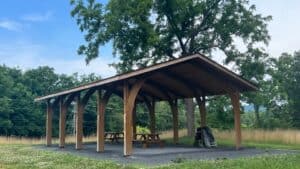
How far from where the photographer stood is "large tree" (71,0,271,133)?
26.0m

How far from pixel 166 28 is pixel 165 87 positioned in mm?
8645

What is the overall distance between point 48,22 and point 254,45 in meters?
14.4

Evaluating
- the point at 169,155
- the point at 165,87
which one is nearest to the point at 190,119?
the point at 165,87

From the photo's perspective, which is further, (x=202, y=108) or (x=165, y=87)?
(x=165, y=87)

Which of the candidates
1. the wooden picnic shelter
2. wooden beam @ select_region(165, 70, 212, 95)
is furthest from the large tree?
wooden beam @ select_region(165, 70, 212, 95)

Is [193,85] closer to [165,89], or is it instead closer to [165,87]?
[165,87]

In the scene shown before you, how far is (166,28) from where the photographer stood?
27.8 metres

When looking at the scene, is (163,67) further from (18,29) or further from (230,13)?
(18,29)

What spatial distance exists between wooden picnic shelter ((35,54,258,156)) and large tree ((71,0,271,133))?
609cm

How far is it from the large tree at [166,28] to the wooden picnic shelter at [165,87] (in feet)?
20.0

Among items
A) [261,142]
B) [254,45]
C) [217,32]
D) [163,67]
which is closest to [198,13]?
[217,32]

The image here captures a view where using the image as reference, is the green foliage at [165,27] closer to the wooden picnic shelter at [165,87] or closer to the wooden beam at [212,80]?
the wooden picnic shelter at [165,87]

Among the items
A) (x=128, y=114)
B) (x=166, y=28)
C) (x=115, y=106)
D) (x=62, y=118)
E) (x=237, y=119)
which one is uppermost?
(x=166, y=28)

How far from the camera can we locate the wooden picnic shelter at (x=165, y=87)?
14.6 metres
